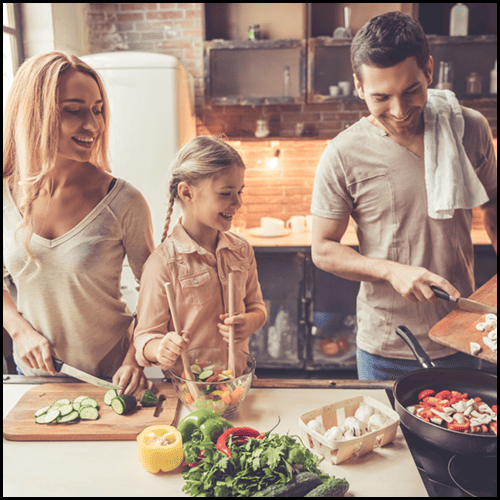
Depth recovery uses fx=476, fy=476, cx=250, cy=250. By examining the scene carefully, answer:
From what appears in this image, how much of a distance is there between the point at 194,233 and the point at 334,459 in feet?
2.34

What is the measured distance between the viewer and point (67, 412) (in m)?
1.13

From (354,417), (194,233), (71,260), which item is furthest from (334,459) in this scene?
(71,260)

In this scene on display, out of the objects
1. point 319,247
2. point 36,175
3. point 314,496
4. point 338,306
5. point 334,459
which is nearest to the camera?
point 314,496

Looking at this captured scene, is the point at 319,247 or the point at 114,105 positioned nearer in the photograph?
the point at 319,247

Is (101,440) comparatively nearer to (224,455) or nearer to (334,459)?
(224,455)

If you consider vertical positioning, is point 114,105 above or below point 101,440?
above

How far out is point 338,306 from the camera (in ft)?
10.8

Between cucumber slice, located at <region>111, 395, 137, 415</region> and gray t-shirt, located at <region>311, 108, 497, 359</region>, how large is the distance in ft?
2.72

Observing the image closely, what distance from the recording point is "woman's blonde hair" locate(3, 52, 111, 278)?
1205 millimetres

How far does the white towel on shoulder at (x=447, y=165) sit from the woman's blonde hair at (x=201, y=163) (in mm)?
603

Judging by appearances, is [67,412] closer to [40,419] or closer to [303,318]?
[40,419]

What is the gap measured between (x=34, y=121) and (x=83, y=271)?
41 cm

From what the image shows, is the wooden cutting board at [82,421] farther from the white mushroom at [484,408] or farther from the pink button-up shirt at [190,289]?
the white mushroom at [484,408]

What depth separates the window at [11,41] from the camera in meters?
3.01
